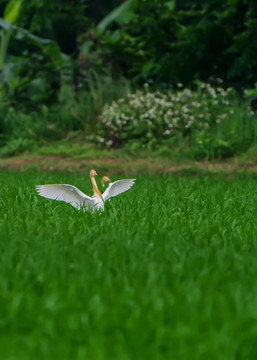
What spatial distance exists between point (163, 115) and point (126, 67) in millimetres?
3690

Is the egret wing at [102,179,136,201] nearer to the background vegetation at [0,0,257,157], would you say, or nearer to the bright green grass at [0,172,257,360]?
the bright green grass at [0,172,257,360]

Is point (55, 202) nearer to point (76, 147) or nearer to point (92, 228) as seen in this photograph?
point (92, 228)

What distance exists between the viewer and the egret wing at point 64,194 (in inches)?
187

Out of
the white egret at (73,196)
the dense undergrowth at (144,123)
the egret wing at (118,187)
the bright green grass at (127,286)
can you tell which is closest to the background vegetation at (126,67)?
the dense undergrowth at (144,123)

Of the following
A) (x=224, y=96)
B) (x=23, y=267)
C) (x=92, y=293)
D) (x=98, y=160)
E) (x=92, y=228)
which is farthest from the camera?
(x=224, y=96)

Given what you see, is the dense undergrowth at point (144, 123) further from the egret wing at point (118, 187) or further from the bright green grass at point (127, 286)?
the bright green grass at point (127, 286)

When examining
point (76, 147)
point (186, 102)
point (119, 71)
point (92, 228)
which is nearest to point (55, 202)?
point (92, 228)

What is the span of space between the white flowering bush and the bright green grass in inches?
297

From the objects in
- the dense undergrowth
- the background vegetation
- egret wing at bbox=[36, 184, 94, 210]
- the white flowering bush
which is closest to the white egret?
egret wing at bbox=[36, 184, 94, 210]

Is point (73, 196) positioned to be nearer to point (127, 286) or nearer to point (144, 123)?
point (127, 286)

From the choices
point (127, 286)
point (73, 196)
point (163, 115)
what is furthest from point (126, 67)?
point (127, 286)

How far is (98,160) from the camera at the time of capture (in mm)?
11477

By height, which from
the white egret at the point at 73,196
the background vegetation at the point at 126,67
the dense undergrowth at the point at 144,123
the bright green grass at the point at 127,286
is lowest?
the bright green grass at the point at 127,286

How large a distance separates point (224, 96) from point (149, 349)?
11409 millimetres
